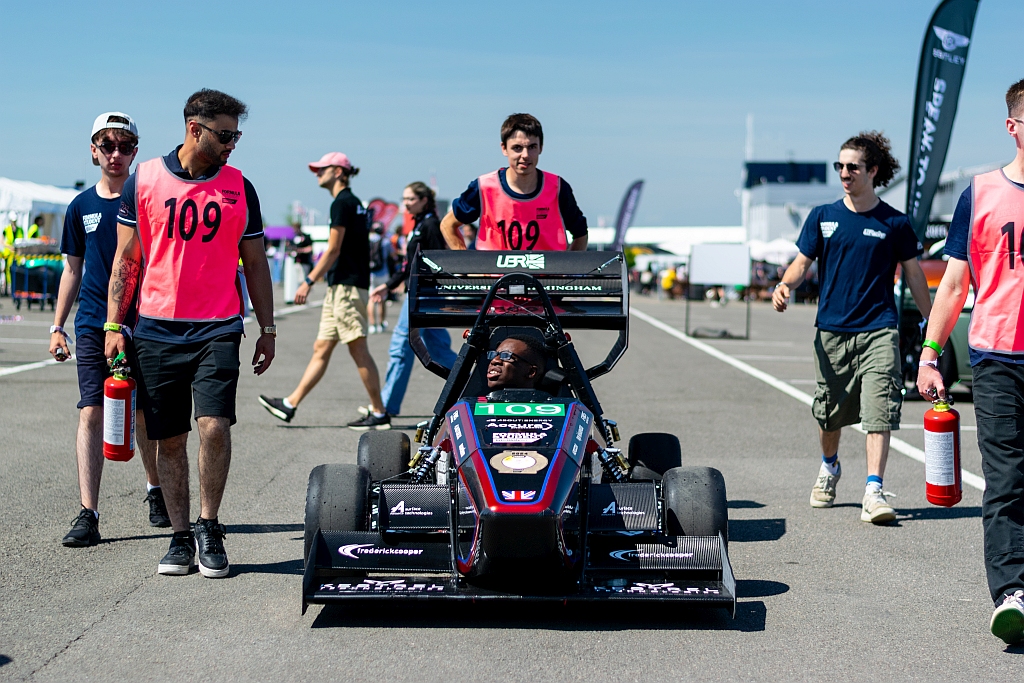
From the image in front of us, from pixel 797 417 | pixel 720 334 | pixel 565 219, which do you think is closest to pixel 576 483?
A: pixel 565 219

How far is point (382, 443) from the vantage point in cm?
609

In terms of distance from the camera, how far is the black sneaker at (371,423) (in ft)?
33.5

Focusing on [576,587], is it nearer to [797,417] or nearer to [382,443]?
[382,443]

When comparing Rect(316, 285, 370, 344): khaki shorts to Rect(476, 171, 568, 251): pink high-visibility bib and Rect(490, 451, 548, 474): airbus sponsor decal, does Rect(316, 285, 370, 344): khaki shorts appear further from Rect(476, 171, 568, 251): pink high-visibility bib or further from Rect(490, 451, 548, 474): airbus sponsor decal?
Rect(490, 451, 548, 474): airbus sponsor decal

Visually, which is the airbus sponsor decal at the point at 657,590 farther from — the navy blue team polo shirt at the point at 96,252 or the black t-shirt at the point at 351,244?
the black t-shirt at the point at 351,244

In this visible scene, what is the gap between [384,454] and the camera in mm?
6059

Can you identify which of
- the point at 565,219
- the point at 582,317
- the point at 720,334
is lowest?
the point at 720,334

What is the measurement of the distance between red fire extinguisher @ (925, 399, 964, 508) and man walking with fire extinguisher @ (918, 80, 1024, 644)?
0.08 meters

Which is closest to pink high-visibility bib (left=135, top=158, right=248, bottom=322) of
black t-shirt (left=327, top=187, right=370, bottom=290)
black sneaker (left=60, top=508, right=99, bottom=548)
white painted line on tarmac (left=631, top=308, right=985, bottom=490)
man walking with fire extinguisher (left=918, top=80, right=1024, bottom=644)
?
black sneaker (left=60, top=508, right=99, bottom=548)

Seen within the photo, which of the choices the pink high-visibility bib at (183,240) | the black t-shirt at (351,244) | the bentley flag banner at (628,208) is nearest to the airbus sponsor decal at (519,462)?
the pink high-visibility bib at (183,240)

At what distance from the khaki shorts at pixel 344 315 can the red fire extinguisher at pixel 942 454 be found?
243 inches

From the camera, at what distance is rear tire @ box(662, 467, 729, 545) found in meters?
5.21

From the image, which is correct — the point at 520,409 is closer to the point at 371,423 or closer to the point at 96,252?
the point at 96,252

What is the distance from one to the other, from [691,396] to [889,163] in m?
6.02
